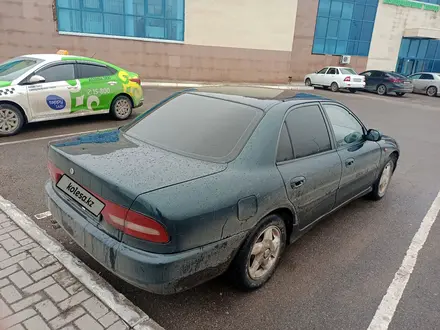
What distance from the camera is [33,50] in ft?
48.9

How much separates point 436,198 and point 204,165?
4291 millimetres

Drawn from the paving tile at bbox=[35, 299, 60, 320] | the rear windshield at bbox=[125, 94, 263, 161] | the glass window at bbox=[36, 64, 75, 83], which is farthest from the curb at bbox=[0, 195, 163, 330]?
the glass window at bbox=[36, 64, 75, 83]

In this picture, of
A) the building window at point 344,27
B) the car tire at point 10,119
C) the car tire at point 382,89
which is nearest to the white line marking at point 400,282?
the car tire at point 10,119

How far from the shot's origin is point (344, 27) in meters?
24.4

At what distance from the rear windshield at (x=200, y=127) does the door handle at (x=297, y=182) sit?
1.80 feet

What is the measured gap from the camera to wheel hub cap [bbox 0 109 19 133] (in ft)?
20.3

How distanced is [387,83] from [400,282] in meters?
20.1

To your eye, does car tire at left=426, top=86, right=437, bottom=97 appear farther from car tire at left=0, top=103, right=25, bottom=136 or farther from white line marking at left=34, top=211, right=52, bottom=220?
white line marking at left=34, top=211, right=52, bottom=220

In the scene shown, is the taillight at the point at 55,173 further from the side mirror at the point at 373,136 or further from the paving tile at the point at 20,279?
the side mirror at the point at 373,136

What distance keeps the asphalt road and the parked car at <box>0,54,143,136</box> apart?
4.47 feet

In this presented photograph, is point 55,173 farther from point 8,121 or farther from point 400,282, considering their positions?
point 8,121

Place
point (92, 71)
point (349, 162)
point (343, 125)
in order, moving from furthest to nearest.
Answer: point (92, 71)
point (343, 125)
point (349, 162)

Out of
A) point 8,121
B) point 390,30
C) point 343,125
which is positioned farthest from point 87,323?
point 390,30

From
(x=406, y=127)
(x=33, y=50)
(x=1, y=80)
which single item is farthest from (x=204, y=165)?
(x=33, y=50)
